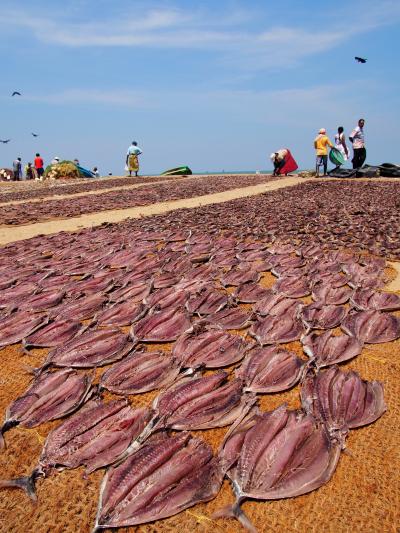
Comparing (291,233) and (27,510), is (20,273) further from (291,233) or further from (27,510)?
(291,233)

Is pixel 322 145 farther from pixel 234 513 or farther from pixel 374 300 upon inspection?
pixel 234 513

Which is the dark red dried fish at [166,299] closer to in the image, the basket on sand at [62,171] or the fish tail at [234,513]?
the fish tail at [234,513]

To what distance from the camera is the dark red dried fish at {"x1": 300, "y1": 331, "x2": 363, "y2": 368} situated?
11.6ft

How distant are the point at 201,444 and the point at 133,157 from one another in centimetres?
3129

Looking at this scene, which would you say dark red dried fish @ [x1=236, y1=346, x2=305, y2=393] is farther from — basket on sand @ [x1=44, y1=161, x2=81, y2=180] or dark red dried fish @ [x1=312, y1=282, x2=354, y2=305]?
basket on sand @ [x1=44, y1=161, x2=81, y2=180]

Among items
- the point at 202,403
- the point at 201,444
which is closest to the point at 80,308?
the point at 202,403

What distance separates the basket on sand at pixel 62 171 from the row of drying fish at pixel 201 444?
37.4 meters

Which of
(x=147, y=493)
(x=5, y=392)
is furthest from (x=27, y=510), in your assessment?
(x=5, y=392)

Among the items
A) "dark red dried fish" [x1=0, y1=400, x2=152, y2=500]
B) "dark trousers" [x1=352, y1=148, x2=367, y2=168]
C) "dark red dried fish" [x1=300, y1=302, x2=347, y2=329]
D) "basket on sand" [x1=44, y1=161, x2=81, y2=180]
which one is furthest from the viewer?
"basket on sand" [x1=44, y1=161, x2=81, y2=180]

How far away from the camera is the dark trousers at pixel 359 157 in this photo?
22172 mm

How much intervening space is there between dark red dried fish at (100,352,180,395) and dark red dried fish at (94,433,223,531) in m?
0.74

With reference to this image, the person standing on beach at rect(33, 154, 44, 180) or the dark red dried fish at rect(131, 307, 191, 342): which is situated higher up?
the person standing on beach at rect(33, 154, 44, 180)

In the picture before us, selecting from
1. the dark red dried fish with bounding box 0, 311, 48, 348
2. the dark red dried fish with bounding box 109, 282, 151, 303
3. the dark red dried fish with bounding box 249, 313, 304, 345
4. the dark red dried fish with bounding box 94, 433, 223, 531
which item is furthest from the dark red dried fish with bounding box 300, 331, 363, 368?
the dark red dried fish with bounding box 0, 311, 48, 348

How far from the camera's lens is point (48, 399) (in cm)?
315
